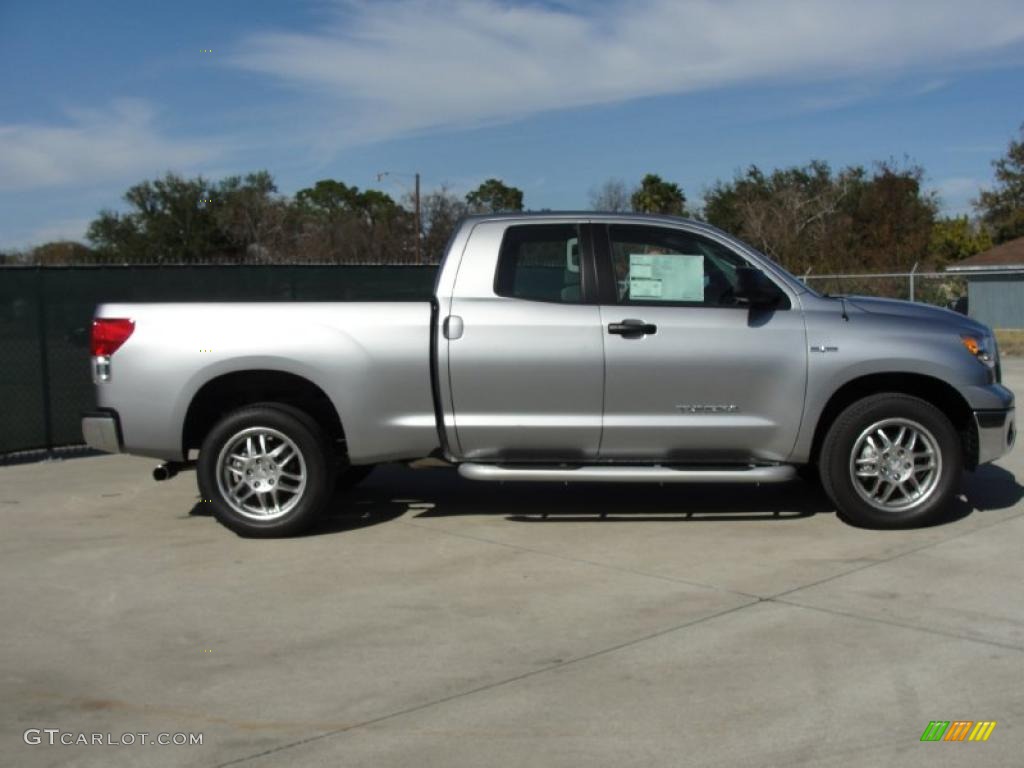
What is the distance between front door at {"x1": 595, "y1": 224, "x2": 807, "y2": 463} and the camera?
291 inches

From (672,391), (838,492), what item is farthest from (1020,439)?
(672,391)

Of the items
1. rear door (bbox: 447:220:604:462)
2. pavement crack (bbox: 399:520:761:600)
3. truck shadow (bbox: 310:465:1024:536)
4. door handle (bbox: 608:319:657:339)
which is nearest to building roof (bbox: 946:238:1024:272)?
truck shadow (bbox: 310:465:1024:536)

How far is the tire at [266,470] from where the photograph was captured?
7.55 metres

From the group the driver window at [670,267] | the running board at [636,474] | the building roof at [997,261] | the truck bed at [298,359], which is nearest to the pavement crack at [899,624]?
the running board at [636,474]

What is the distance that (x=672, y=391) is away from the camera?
7434mm

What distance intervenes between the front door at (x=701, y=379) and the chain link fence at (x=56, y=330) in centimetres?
601

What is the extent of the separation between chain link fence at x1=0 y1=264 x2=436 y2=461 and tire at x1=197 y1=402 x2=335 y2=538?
428 cm

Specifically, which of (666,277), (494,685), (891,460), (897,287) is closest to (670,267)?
(666,277)

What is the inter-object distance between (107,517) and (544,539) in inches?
127

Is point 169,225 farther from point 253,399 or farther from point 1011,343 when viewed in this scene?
point 253,399

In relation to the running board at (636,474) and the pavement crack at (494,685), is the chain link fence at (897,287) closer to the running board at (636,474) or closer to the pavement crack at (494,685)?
the running board at (636,474)

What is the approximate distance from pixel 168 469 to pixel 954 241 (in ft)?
151

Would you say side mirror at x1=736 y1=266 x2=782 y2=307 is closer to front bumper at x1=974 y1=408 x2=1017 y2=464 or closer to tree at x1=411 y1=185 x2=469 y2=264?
front bumper at x1=974 y1=408 x2=1017 y2=464

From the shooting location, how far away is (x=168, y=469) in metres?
7.87
